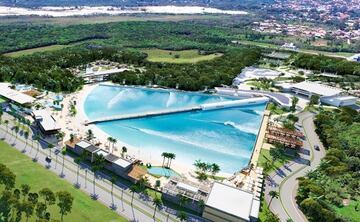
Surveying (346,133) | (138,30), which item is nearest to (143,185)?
(346,133)

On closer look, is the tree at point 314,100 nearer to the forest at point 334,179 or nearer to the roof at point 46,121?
the forest at point 334,179

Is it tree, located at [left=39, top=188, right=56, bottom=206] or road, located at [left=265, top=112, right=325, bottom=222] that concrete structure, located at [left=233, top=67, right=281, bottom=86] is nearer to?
road, located at [left=265, top=112, right=325, bottom=222]

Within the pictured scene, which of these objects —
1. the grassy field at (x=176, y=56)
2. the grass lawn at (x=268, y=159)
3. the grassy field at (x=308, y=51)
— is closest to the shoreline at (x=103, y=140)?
the grass lawn at (x=268, y=159)

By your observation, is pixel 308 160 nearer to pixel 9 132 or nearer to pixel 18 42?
pixel 9 132

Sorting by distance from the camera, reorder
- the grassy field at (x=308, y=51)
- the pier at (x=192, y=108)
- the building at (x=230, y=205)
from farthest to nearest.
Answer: the grassy field at (x=308, y=51), the pier at (x=192, y=108), the building at (x=230, y=205)

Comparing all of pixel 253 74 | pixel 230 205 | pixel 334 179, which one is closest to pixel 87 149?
pixel 230 205

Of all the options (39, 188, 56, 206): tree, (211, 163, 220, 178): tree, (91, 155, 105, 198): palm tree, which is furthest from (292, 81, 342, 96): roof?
(39, 188, 56, 206): tree
